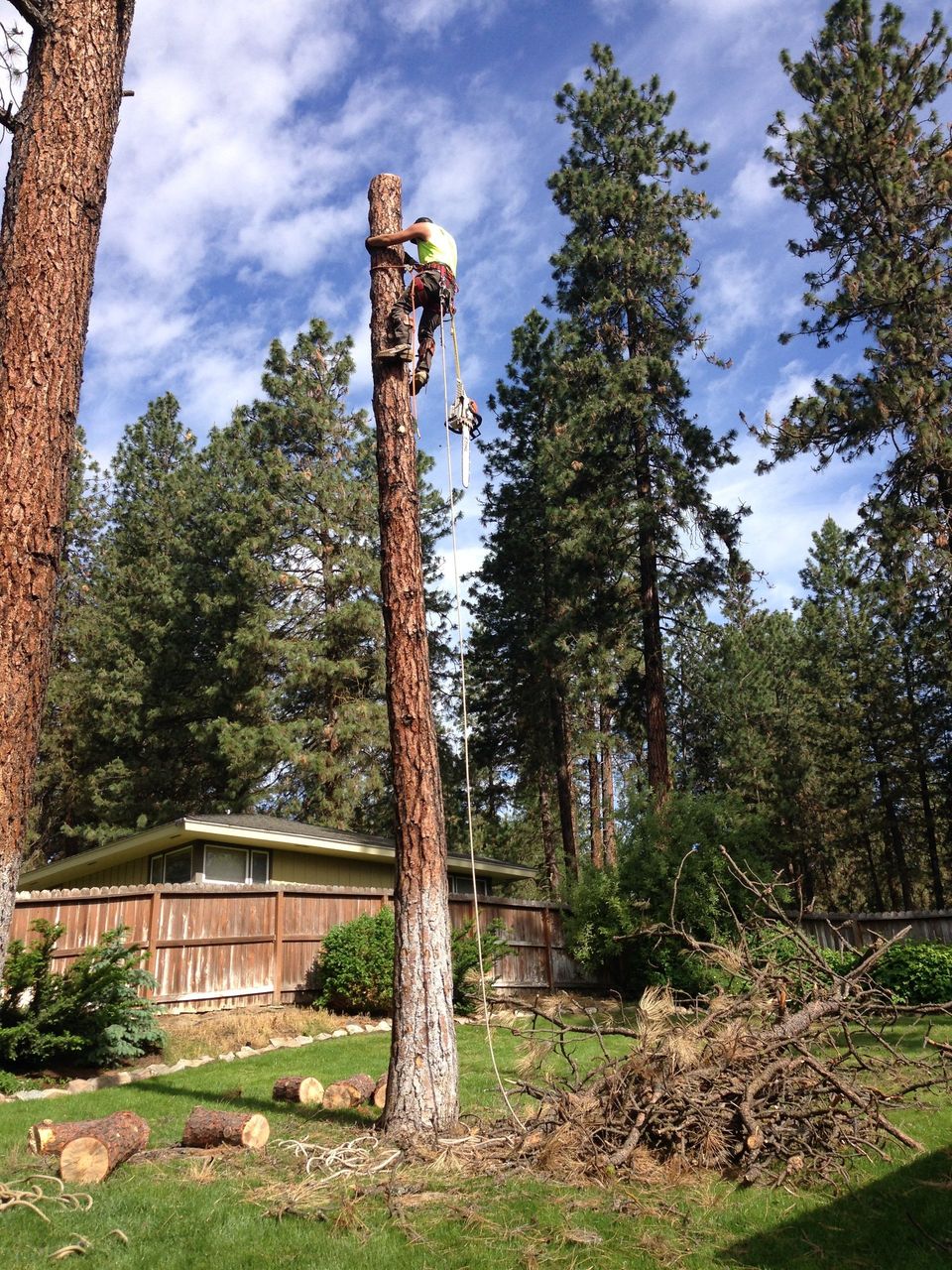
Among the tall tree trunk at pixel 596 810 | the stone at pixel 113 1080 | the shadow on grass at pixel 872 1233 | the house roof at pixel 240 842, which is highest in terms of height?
the tall tree trunk at pixel 596 810

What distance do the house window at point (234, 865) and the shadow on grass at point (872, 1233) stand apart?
1379cm

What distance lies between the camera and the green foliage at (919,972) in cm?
1326

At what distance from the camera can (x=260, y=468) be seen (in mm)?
24109

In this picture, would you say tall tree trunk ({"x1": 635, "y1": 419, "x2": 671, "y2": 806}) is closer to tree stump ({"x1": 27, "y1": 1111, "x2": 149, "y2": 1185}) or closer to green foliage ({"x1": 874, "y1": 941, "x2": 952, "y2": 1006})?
green foliage ({"x1": 874, "y1": 941, "x2": 952, "y2": 1006})

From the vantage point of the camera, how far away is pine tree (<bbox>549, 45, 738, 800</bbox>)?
18.8 meters

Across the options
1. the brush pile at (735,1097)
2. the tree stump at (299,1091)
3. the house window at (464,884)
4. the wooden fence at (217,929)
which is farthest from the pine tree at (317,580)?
the brush pile at (735,1097)

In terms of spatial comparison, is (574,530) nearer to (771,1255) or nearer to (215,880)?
(215,880)

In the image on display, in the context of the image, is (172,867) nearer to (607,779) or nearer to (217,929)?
(217,929)

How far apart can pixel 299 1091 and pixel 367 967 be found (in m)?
5.58

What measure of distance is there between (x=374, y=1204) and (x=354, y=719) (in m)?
18.2

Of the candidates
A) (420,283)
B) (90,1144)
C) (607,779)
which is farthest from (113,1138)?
(607,779)

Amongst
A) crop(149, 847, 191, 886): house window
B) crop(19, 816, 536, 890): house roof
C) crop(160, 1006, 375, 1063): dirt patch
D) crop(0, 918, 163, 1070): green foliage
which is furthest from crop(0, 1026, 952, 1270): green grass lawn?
crop(149, 847, 191, 886): house window

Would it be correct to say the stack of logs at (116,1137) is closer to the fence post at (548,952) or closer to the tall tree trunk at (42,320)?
the tall tree trunk at (42,320)

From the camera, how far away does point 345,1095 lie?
7.41 meters
